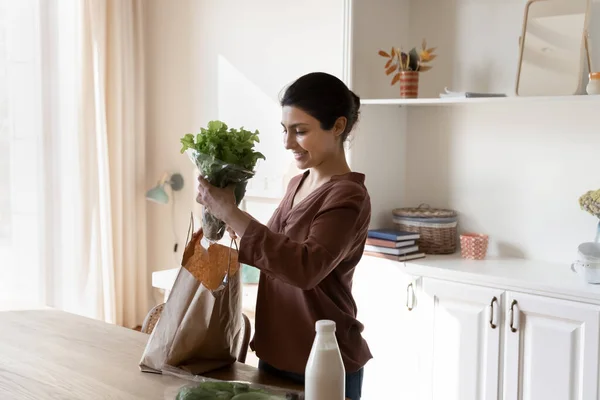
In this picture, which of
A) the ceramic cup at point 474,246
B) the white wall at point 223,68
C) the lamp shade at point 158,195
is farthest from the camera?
the lamp shade at point 158,195

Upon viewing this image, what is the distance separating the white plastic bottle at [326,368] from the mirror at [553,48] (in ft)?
6.14

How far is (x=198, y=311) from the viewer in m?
1.56

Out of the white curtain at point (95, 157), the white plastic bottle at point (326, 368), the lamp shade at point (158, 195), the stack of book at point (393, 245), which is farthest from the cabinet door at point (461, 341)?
the white curtain at point (95, 157)

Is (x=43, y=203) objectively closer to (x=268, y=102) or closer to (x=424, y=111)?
(x=268, y=102)

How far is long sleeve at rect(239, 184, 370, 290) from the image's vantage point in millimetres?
1546

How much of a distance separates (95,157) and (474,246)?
2.25 m

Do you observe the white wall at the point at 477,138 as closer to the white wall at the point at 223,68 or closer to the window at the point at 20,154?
the white wall at the point at 223,68

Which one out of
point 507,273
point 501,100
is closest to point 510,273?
point 507,273

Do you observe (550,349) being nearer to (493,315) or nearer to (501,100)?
(493,315)

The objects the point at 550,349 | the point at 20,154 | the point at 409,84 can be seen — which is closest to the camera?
the point at 550,349

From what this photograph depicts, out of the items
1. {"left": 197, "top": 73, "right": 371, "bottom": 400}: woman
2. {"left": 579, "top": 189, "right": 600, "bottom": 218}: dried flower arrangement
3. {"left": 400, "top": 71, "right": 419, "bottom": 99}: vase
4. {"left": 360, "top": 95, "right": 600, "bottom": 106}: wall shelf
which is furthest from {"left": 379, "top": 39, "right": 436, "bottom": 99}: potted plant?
{"left": 197, "top": 73, "right": 371, "bottom": 400}: woman

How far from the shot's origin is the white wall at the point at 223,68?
363 cm

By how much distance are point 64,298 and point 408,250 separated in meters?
2.11

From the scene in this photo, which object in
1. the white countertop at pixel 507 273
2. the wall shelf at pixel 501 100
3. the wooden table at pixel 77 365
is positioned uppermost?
the wall shelf at pixel 501 100
